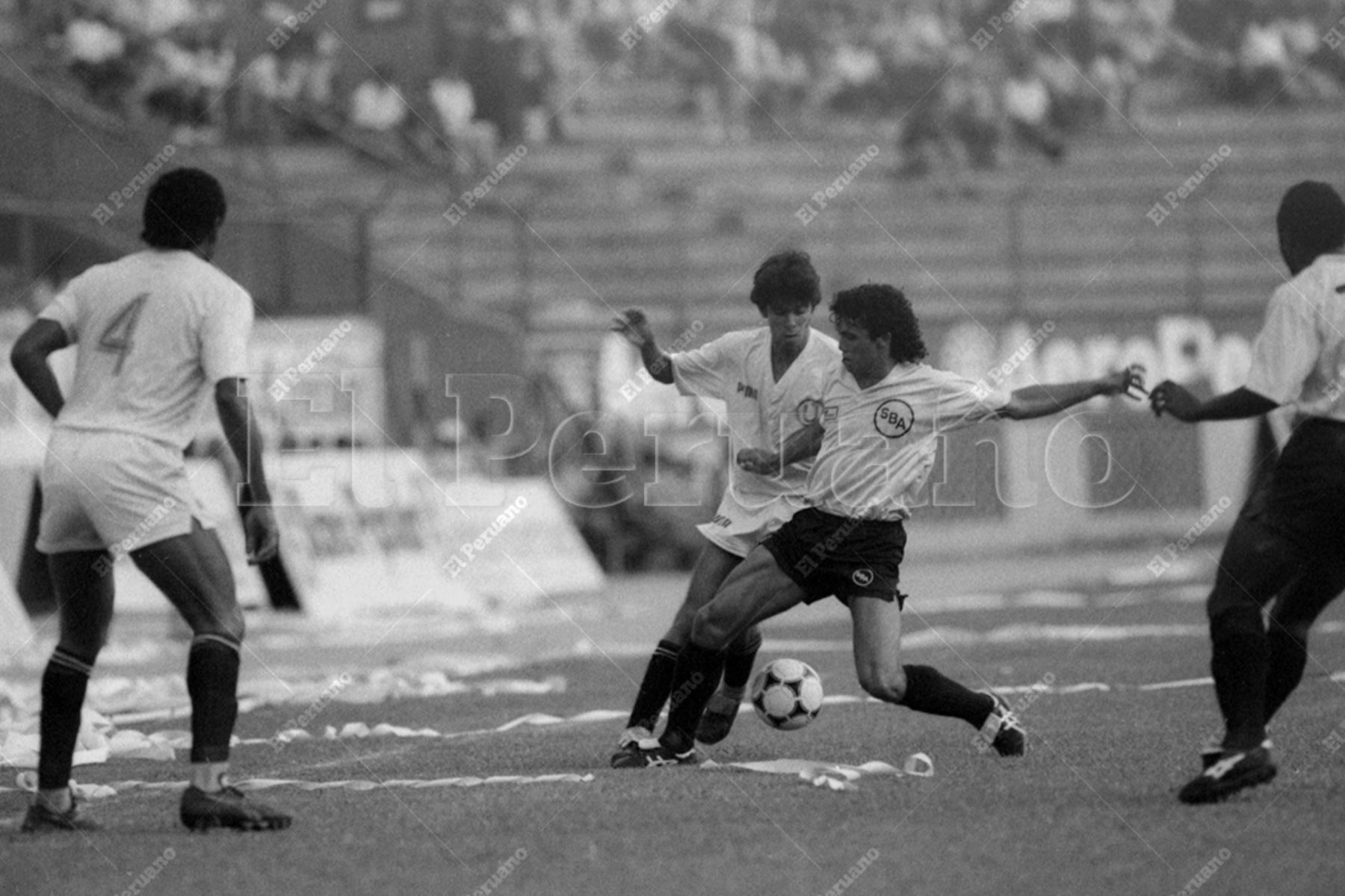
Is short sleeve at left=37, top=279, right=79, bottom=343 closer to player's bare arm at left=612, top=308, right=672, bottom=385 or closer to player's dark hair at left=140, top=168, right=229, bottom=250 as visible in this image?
player's dark hair at left=140, top=168, right=229, bottom=250

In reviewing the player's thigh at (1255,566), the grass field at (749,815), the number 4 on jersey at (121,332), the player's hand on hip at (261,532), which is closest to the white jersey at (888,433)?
the grass field at (749,815)

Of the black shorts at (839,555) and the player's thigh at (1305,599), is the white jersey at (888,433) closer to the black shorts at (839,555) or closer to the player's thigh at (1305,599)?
the black shorts at (839,555)

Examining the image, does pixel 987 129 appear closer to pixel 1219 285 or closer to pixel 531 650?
pixel 1219 285

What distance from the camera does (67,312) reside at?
698cm

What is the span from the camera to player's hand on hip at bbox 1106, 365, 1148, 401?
301 inches

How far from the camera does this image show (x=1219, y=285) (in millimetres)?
26969

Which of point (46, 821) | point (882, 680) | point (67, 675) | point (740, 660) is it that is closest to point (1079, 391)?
point (882, 680)

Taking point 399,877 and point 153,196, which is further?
point 153,196

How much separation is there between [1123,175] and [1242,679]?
22846 mm

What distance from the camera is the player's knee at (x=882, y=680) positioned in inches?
308

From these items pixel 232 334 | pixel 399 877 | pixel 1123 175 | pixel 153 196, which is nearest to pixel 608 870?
pixel 399 877

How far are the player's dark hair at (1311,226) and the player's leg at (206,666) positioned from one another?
3.72 metres

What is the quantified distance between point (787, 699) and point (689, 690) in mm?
414

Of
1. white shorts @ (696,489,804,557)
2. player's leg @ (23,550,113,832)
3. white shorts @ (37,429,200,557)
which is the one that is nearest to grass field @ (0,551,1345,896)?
player's leg @ (23,550,113,832)
